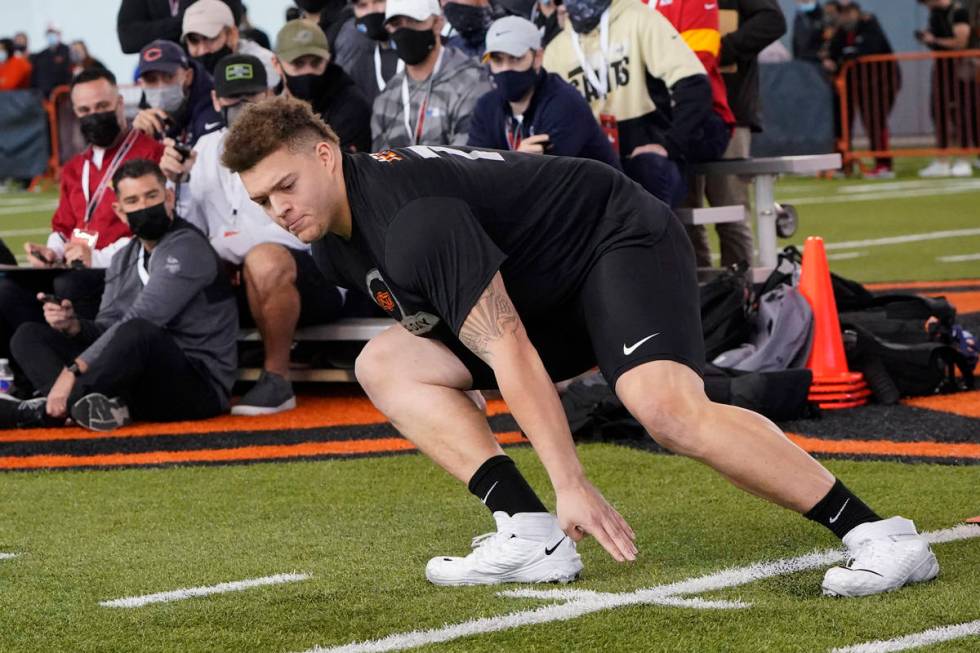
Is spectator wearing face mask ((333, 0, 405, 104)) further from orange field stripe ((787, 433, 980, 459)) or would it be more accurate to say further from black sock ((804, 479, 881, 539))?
black sock ((804, 479, 881, 539))

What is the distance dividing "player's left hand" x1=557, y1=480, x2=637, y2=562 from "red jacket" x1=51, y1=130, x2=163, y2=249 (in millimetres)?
5115

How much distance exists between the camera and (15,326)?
346 inches

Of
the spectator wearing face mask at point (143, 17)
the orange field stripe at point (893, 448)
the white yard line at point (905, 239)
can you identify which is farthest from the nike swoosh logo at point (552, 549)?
the white yard line at point (905, 239)

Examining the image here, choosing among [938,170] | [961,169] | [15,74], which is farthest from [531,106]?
[15,74]

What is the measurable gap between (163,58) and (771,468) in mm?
5751

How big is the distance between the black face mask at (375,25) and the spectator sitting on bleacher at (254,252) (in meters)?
1.46

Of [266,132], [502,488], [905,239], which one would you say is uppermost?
[266,132]

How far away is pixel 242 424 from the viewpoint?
8.20 m

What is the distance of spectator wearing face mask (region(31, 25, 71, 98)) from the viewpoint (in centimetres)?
2694

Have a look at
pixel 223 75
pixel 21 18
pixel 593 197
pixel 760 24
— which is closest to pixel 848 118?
pixel 760 24

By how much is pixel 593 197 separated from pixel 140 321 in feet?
12.3

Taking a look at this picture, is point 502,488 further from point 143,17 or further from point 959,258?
point 959,258

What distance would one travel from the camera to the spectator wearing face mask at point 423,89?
902cm

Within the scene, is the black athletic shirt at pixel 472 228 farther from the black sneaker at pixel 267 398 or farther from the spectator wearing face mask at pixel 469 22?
the spectator wearing face mask at pixel 469 22
